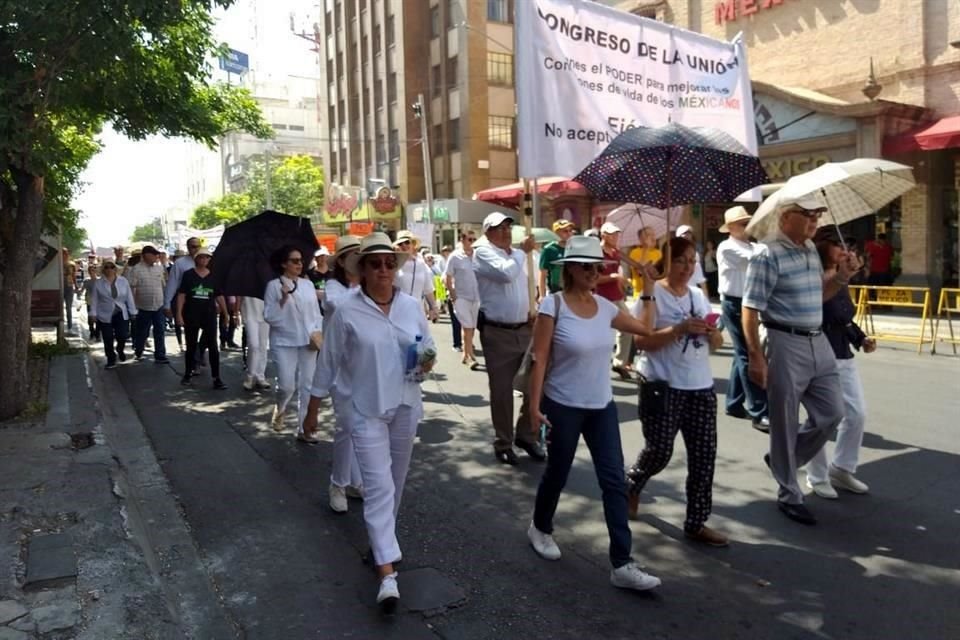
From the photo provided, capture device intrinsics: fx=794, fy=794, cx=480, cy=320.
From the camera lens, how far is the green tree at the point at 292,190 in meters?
52.2

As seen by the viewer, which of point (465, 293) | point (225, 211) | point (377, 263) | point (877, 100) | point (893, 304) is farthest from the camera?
point (225, 211)

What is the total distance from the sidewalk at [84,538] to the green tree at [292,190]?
150 ft

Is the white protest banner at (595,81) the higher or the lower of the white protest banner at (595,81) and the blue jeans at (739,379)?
the higher

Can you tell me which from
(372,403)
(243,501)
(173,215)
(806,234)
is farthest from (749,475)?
(173,215)

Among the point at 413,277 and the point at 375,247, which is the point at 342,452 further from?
the point at 413,277

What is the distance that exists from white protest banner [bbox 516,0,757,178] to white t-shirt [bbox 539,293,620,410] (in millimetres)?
2514

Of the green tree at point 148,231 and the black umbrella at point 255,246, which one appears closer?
the black umbrella at point 255,246

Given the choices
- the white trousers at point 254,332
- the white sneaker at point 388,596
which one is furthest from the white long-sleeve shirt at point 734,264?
the white trousers at point 254,332

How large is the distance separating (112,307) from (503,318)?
337 inches

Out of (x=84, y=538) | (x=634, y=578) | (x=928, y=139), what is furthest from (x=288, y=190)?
(x=634, y=578)

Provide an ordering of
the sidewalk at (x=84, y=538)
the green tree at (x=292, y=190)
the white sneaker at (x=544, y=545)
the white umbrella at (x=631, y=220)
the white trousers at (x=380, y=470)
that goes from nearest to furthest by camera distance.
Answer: the sidewalk at (x=84, y=538)
the white trousers at (x=380, y=470)
the white sneaker at (x=544, y=545)
the white umbrella at (x=631, y=220)
the green tree at (x=292, y=190)

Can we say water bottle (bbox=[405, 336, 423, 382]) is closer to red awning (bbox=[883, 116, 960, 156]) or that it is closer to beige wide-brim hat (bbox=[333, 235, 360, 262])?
beige wide-brim hat (bbox=[333, 235, 360, 262])

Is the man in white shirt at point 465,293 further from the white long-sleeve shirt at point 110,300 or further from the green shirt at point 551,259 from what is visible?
the white long-sleeve shirt at point 110,300

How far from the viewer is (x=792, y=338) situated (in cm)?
477
